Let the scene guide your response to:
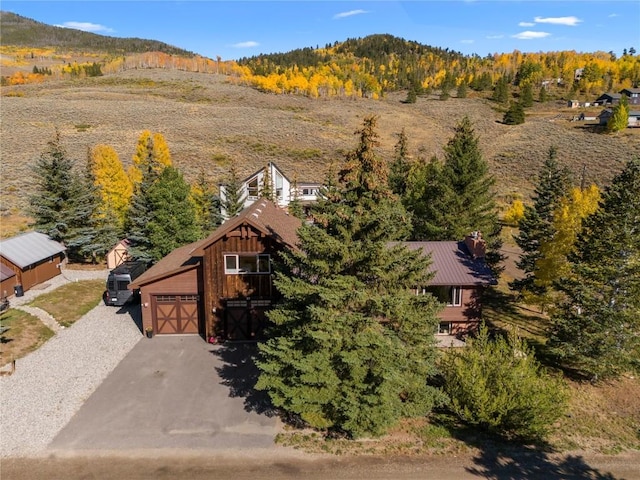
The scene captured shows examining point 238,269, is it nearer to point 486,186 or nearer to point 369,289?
point 369,289

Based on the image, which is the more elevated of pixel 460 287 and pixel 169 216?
pixel 169 216

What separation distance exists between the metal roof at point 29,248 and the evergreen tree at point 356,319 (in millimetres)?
25272

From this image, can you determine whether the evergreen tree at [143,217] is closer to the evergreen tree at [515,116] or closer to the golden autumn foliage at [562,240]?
the golden autumn foliage at [562,240]

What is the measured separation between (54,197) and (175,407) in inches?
1074

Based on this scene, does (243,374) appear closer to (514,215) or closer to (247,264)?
(247,264)

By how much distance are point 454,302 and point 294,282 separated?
12.6 meters

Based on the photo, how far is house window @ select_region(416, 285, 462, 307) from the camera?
2455cm

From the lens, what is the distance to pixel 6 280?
2939 centimetres

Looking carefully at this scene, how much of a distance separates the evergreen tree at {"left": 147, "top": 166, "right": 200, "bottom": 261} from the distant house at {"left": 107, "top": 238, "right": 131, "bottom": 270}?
5.42 meters

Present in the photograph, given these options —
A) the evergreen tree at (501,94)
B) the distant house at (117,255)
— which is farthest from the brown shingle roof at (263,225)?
the evergreen tree at (501,94)

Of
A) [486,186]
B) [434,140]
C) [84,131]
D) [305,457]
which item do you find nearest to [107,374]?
[305,457]

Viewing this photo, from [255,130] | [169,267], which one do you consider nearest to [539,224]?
[169,267]

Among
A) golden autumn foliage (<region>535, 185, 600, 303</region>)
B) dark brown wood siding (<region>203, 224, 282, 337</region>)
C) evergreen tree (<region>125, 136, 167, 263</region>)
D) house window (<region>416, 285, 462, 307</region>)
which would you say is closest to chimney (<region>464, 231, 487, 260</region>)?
house window (<region>416, 285, 462, 307</region>)

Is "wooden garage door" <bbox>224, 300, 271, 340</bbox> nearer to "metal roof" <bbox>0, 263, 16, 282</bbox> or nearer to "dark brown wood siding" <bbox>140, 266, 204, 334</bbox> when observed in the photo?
"dark brown wood siding" <bbox>140, 266, 204, 334</bbox>
